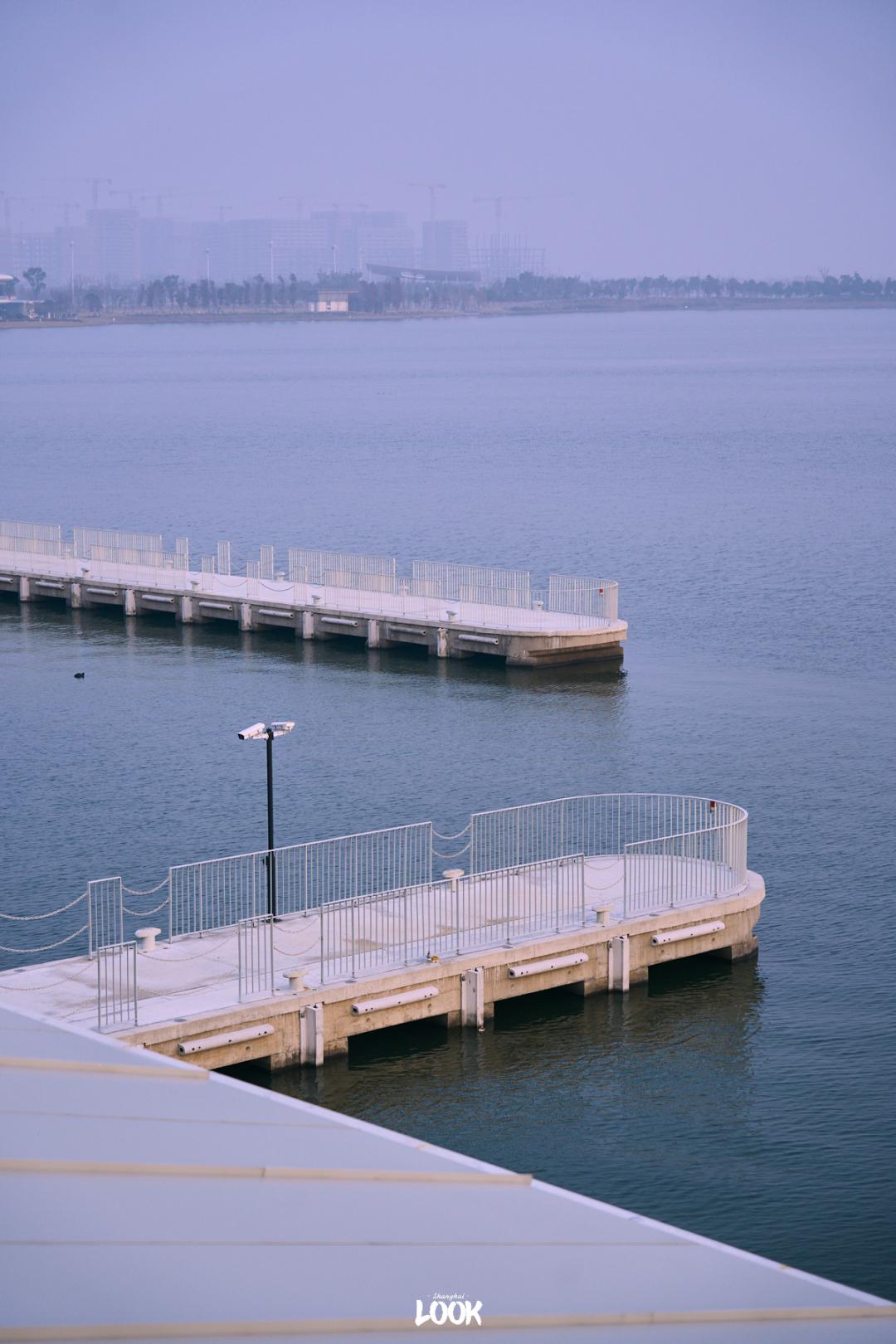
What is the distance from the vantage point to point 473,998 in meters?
26.2

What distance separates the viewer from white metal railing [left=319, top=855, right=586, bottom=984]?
2602 centimetres

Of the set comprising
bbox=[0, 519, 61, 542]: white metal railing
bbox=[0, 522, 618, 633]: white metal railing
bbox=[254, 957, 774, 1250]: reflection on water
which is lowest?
bbox=[254, 957, 774, 1250]: reflection on water

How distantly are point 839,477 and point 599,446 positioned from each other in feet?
82.3

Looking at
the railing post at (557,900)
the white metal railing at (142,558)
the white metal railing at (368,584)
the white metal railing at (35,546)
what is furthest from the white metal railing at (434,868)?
the white metal railing at (35,546)

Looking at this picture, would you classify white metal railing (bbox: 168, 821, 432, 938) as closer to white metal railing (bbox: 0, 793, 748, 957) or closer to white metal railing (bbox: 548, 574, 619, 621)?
white metal railing (bbox: 0, 793, 748, 957)

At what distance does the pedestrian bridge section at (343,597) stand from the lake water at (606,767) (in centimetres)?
79

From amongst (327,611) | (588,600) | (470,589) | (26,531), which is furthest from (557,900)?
(26,531)

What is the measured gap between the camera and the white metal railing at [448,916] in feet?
85.4

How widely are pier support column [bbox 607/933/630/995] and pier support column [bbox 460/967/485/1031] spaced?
7.16 feet

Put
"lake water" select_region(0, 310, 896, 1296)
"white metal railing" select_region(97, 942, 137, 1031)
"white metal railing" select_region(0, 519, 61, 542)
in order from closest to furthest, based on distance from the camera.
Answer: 1. "white metal railing" select_region(97, 942, 137, 1031)
2. "lake water" select_region(0, 310, 896, 1296)
3. "white metal railing" select_region(0, 519, 61, 542)

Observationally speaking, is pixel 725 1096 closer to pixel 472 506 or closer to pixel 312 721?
pixel 312 721

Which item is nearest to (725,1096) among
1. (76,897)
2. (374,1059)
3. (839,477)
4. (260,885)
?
(374,1059)

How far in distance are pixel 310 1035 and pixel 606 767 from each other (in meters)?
17.6

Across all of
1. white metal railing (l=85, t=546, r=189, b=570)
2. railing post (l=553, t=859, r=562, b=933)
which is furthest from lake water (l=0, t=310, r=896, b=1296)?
white metal railing (l=85, t=546, r=189, b=570)
